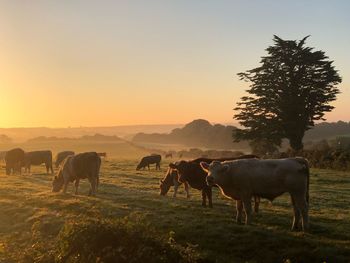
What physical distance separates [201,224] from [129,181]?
1733 cm

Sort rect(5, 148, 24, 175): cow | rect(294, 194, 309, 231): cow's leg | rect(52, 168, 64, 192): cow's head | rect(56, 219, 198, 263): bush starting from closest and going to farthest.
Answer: rect(56, 219, 198, 263): bush, rect(294, 194, 309, 231): cow's leg, rect(52, 168, 64, 192): cow's head, rect(5, 148, 24, 175): cow

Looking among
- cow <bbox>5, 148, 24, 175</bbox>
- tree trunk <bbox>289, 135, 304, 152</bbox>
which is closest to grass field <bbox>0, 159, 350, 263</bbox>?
cow <bbox>5, 148, 24, 175</bbox>

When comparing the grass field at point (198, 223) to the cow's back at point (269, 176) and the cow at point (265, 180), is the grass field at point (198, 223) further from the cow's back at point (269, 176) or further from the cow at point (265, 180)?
the cow's back at point (269, 176)

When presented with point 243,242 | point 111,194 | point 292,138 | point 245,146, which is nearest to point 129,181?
point 111,194

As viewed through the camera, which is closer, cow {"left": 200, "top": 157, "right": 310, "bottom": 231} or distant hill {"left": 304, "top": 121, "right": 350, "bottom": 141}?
cow {"left": 200, "top": 157, "right": 310, "bottom": 231}

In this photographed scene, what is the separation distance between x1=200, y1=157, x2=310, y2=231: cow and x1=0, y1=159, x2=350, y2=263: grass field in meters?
0.89

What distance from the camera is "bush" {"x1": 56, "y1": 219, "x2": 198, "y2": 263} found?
11.2 m

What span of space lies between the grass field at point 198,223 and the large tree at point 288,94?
21835 millimetres

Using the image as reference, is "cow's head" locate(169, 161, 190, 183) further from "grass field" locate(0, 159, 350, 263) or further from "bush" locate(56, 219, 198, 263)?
"bush" locate(56, 219, 198, 263)

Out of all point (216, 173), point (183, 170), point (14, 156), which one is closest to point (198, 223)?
point (216, 173)

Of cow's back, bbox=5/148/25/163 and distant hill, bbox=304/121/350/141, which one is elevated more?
distant hill, bbox=304/121/350/141

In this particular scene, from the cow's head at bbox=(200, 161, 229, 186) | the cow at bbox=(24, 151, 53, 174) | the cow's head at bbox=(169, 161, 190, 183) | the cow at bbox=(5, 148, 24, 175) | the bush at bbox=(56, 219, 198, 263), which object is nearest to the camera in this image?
the bush at bbox=(56, 219, 198, 263)

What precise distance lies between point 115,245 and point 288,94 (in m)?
39.3

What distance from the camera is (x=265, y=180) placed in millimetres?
15133
